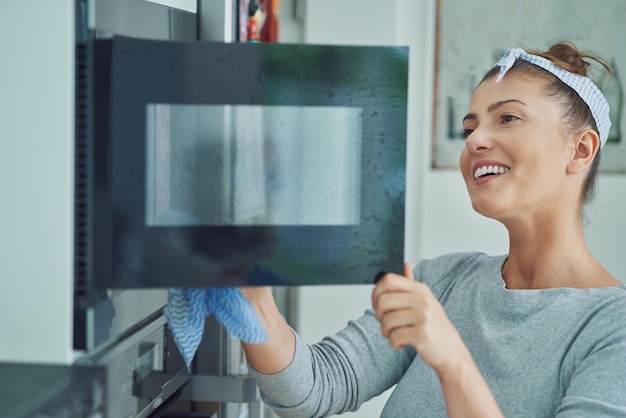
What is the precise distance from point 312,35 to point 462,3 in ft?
1.93

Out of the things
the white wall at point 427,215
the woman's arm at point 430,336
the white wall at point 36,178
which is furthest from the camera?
the white wall at point 427,215

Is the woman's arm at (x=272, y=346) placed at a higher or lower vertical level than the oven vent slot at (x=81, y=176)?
lower

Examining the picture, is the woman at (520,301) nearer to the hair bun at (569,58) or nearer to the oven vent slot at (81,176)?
the hair bun at (569,58)

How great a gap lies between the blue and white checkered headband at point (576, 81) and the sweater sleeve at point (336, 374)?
52 cm

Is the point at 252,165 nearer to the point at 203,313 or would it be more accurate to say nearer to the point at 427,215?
the point at 203,313

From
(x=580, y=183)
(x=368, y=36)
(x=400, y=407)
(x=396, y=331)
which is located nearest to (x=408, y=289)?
(x=396, y=331)

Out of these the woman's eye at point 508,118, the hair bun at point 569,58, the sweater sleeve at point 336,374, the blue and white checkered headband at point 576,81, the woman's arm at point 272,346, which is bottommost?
the sweater sleeve at point 336,374

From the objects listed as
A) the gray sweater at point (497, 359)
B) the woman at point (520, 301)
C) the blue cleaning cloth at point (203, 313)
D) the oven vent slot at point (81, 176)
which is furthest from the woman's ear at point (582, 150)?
the oven vent slot at point (81, 176)

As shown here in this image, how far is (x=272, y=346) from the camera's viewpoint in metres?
1.04

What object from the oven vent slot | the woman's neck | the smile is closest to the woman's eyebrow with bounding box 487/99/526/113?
the smile

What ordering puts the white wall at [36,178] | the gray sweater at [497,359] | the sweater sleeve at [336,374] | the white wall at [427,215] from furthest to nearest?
the white wall at [427,215] → the sweater sleeve at [336,374] → the gray sweater at [497,359] → the white wall at [36,178]

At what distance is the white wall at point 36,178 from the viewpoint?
0.67 meters

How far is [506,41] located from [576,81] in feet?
4.73

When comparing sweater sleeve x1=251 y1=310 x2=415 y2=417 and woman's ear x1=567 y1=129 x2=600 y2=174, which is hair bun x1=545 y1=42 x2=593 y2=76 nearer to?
woman's ear x1=567 y1=129 x2=600 y2=174
